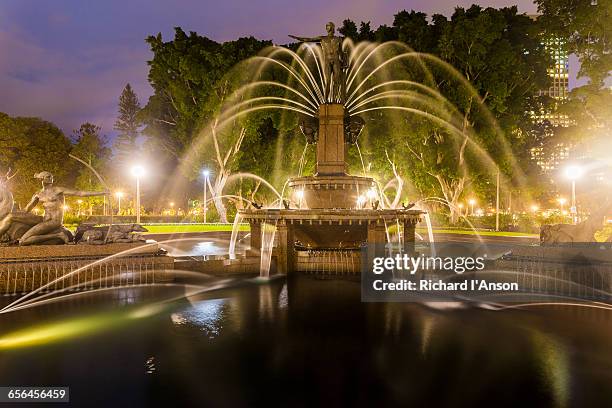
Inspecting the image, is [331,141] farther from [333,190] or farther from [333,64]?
[333,64]

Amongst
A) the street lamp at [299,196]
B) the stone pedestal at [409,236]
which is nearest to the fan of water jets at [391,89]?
the street lamp at [299,196]

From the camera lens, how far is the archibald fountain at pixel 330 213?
13930 mm

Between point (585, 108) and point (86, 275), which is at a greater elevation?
point (585, 108)

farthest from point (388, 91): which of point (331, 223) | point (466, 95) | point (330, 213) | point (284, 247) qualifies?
point (284, 247)

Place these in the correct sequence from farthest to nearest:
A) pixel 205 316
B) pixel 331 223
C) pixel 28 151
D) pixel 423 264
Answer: pixel 28 151, pixel 423 264, pixel 331 223, pixel 205 316

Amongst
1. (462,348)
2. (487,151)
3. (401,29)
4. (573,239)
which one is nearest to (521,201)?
(487,151)

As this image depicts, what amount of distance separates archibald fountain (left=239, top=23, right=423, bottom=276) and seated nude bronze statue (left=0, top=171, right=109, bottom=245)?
5.75m

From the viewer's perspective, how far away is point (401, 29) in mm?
43438

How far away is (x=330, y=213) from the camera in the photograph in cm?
1363

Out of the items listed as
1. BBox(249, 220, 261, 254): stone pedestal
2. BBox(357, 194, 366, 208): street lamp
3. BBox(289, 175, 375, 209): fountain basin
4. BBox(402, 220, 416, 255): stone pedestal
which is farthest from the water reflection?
BBox(402, 220, 416, 255): stone pedestal

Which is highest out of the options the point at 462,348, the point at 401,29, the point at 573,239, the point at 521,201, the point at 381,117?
the point at 401,29

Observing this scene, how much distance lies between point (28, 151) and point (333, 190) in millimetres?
63887

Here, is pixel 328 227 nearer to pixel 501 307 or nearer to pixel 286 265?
pixel 286 265

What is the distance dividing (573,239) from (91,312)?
14328 mm
